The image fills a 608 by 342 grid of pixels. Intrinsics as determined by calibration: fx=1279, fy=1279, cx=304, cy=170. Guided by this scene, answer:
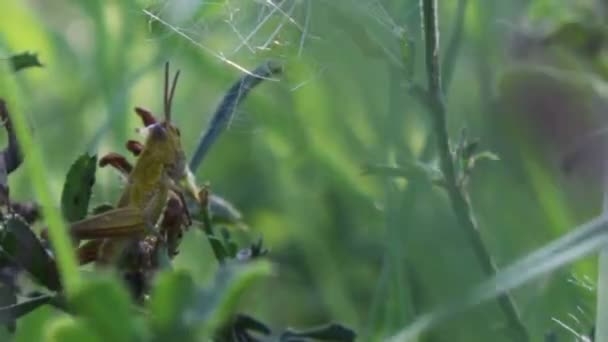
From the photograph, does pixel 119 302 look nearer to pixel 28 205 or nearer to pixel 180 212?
pixel 180 212

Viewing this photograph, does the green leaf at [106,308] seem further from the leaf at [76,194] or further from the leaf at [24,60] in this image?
the leaf at [24,60]

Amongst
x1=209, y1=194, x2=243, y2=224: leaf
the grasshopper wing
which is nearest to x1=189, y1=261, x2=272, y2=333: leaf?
the grasshopper wing

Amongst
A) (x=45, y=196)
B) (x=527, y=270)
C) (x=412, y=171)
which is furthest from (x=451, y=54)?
(x=45, y=196)

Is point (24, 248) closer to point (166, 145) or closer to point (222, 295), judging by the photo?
point (166, 145)

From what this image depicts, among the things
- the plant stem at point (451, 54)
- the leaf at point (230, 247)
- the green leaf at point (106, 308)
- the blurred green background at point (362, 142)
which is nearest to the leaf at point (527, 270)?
the green leaf at point (106, 308)

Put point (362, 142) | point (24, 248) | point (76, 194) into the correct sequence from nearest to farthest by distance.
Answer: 1. point (24, 248)
2. point (76, 194)
3. point (362, 142)

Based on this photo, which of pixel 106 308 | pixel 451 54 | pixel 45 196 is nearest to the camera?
pixel 106 308

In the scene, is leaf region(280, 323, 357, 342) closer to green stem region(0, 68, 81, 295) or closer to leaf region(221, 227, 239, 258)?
leaf region(221, 227, 239, 258)
